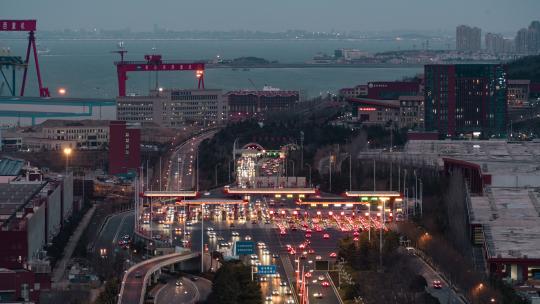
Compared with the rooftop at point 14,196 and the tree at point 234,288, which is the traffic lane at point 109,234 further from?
the tree at point 234,288

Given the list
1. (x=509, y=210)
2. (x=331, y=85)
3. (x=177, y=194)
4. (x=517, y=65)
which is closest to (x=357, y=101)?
(x=517, y=65)

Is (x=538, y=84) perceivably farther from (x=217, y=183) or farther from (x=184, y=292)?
(x=184, y=292)

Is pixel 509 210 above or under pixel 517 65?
under

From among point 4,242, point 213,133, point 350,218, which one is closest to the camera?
point 4,242

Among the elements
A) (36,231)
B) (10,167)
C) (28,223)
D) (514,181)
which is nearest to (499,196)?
(514,181)

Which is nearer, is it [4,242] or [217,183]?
[4,242]

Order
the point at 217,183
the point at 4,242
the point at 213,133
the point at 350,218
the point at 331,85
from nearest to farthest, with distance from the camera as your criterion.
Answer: the point at 4,242 < the point at 350,218 < the point at 217,183 < the point at 213,133 < the point at 331,85

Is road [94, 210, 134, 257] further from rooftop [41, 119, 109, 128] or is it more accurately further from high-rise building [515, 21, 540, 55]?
high-rise building [515, 21, 540, 55]

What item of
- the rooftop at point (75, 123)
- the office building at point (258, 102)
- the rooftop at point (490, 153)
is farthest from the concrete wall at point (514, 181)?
the office building at point (258, 102)
